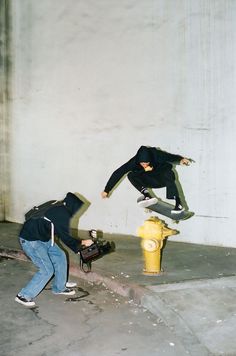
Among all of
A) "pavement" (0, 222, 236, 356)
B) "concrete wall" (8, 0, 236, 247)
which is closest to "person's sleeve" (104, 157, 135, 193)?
"pavement" (0, 222, 236, 356)

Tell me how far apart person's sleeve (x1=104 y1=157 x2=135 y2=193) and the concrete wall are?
157 centimetres

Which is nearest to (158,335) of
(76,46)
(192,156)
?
(192,156)

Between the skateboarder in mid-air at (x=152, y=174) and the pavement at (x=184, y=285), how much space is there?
94cm

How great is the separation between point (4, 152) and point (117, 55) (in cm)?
340

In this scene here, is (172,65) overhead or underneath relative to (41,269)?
overhead

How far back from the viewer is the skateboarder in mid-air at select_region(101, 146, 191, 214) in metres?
7.04

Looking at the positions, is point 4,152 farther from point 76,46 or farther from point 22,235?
point 22,235

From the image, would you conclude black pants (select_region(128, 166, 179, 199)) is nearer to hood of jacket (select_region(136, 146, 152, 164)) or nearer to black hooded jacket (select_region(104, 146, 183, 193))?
black hooded jacket (select_region(104, 146, 183, 193))

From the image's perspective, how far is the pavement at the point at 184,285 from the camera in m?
4.84

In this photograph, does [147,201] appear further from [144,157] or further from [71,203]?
[71,203]

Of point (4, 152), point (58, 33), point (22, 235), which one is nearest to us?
point (22, 235)

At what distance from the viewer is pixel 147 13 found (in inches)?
336

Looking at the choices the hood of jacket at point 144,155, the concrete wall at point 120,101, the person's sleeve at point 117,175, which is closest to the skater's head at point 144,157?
the hood of jacket at point 144,155

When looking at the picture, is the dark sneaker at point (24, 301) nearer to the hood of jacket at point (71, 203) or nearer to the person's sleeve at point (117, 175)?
the hood of jacket at point (71, 203)
